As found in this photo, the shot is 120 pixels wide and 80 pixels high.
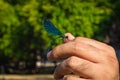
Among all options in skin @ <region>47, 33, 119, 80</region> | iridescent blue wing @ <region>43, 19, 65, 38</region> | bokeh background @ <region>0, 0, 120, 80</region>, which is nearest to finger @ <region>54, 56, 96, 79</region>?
skin @ <region>47, 33, 119, 80</region>

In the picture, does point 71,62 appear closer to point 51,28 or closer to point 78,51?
point 78,51

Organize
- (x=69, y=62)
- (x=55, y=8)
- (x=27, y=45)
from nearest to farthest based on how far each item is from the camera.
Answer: (x=69, y=62) → (x=55, y=8) → (x=27, y=45)

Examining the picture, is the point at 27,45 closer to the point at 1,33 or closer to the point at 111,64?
the point at 1,33

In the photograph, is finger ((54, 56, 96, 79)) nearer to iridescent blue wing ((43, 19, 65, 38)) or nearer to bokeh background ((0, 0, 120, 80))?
iridescent blue wing ((43, 19, 65, 38))

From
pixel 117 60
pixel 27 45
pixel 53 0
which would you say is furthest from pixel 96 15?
pixel 117 60

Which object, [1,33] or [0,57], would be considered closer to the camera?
[1,33]

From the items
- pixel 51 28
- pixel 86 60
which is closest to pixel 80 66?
pixel 86 60

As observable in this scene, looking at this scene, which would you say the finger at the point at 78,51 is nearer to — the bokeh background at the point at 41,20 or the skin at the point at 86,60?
the skin at the point at 86,60
